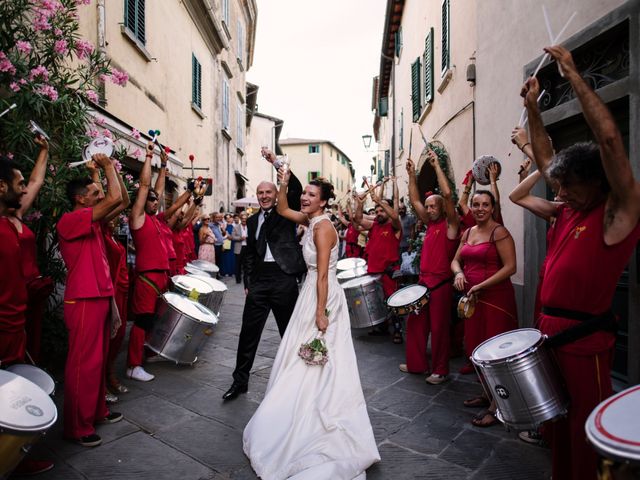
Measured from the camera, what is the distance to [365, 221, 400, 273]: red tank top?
278 inches

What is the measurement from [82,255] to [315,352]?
191 cm

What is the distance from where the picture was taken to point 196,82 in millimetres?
13836

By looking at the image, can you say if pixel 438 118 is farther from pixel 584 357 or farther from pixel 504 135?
pixel 584 357

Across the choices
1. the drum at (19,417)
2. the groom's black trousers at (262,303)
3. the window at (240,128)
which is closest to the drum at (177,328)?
the groom's black trousers at (262,303)

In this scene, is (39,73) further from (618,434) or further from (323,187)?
(618,434)

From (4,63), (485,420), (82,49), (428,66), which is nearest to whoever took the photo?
(485,420)

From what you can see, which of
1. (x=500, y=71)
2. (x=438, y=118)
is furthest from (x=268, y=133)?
(x=500, y=71)

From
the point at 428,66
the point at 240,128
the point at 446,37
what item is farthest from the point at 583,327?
the point at 240,128

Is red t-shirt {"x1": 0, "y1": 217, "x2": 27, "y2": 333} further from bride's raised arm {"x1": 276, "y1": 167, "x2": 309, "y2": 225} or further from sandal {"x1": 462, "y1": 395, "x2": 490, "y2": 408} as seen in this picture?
sandal {"x1": 462, "y1": 395, "x2": 490, "y2": 408}

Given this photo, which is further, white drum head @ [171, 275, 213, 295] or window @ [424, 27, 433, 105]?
window @ [424, 27, 433, 105]

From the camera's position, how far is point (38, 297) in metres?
3.79

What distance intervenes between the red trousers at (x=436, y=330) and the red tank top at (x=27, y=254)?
12.3 feet

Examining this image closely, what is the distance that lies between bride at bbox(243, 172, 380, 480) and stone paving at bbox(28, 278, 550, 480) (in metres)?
0.20

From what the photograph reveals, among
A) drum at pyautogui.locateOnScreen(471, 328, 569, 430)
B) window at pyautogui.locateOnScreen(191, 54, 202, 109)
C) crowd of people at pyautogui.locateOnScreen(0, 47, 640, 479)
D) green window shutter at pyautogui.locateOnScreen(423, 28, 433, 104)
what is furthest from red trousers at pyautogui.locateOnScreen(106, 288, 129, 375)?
window at pyautogui.locateOnScreen(191, 54, 202, 109)
